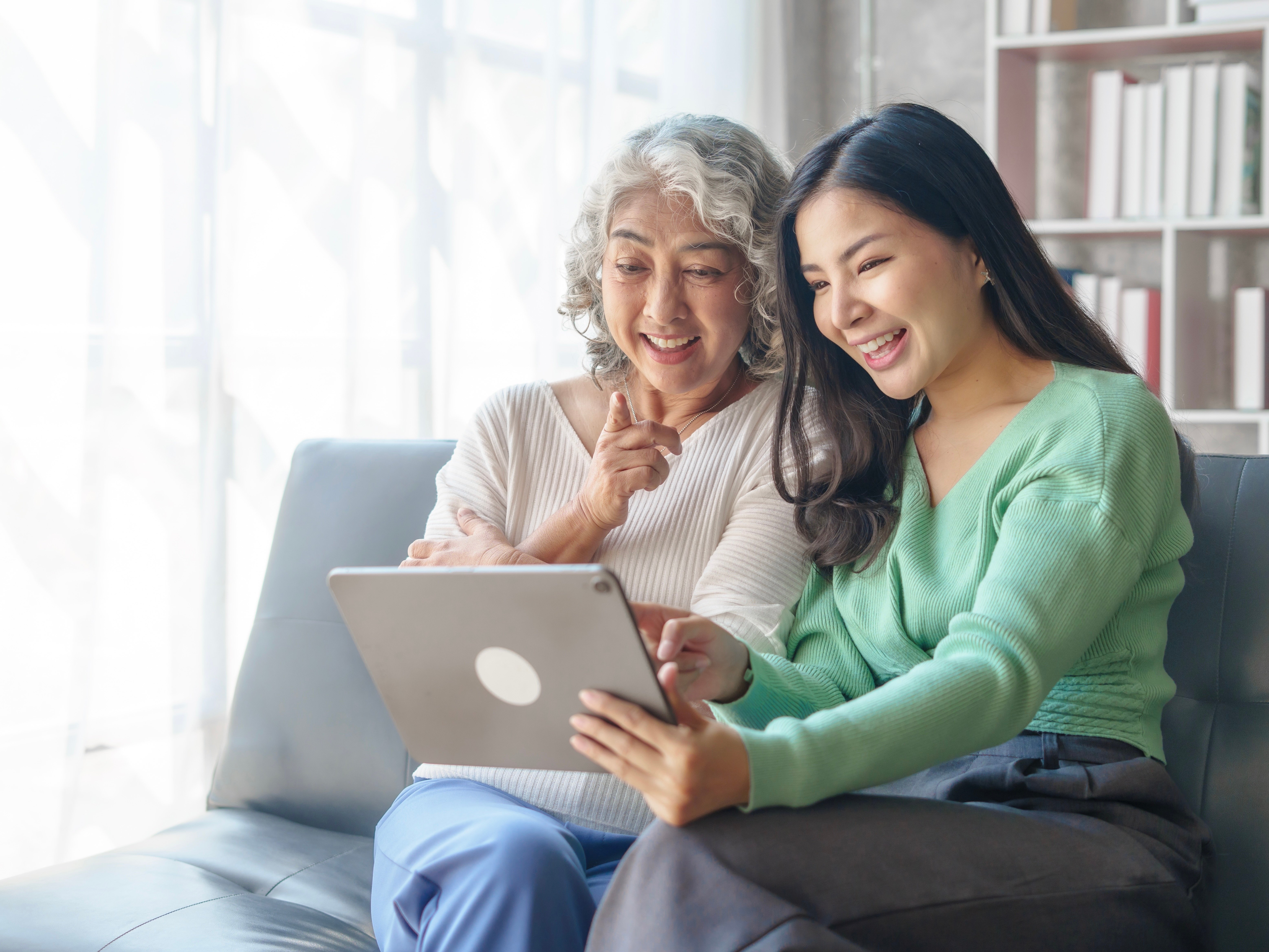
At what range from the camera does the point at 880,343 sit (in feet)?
4.12

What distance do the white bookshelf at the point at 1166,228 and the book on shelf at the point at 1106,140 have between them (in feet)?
0.16

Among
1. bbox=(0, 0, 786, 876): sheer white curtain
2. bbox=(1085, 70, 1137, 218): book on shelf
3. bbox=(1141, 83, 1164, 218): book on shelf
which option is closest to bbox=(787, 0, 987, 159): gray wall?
bbox=(1085, 70, 1137, 218): book on shelf

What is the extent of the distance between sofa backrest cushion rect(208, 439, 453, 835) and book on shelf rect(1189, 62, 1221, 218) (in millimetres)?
2037

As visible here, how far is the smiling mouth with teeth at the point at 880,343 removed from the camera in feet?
4.08

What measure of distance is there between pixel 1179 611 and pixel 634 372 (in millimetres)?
791

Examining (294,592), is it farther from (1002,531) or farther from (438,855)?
(1002,531)

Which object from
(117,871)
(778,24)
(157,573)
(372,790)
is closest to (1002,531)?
(372,790)

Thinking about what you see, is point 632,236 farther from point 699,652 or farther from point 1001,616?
point 1001,616

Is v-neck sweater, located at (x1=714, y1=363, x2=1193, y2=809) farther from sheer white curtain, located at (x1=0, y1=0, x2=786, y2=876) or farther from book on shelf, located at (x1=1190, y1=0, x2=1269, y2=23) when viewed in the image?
book on shelf, located at (x1=1190, y1=0, x2=1269, y2=23)

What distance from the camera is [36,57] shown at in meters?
1.69

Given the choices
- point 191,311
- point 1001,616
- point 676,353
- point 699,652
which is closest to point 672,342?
point 676,353

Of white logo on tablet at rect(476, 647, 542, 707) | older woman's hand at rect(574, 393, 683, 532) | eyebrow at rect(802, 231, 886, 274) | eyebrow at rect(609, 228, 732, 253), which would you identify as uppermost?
eyebrow at rect(609, 228, 732, 253)

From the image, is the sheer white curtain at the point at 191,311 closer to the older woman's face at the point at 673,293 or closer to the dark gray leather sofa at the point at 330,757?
the dark gray leather sofa at the point at 330,757

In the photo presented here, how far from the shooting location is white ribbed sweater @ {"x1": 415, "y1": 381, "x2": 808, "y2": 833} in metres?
1.34
